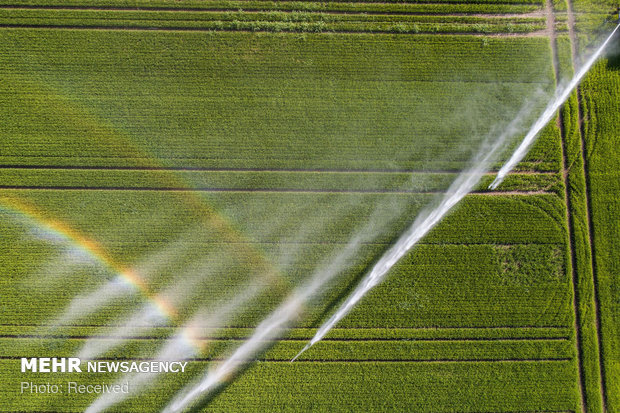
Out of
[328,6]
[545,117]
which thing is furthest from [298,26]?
[545,117]

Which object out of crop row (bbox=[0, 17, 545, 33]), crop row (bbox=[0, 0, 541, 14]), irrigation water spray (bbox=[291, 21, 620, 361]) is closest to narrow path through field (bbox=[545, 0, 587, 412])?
crop row (bbox=[0, 17, 545, 33])

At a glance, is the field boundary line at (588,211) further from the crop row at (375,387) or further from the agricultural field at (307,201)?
the crop row at (375,387)

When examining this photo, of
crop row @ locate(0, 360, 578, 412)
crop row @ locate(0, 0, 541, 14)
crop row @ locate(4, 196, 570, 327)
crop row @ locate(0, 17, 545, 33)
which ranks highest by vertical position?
crop row @ locate(0, 0, 541, 14)

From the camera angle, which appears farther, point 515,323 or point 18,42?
point 18,42

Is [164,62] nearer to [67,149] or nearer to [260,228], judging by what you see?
[67,149]

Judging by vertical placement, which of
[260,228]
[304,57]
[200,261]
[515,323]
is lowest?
[515,323]

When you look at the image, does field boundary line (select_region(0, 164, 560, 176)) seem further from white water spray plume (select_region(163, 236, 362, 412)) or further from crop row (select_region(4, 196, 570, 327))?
white water spray plume (select_region(163, 236, 362, 412))

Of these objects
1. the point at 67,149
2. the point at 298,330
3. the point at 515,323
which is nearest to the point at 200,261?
the point at 298,330
